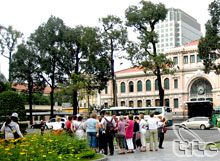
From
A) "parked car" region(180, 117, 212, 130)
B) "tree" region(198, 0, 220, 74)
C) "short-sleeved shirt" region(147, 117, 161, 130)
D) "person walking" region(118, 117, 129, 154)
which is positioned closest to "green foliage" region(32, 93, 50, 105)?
"parked car" region(180, 117, 212, 130)

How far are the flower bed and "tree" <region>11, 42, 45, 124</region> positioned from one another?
122 ft

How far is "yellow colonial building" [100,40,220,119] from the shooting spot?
2300 inches

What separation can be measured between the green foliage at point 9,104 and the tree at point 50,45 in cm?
2723

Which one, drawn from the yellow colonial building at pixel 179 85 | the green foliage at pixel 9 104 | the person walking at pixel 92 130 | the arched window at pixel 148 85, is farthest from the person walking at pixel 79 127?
the arched window at pixel 148 85

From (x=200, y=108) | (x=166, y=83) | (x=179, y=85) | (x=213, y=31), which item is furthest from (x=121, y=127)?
(x=166, y=83)

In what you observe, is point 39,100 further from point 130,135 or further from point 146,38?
point 130,135

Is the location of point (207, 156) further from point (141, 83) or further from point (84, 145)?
point (141, 83)

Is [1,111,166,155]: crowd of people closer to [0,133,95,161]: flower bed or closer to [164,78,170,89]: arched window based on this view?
[0,133,95,161]: flower bed

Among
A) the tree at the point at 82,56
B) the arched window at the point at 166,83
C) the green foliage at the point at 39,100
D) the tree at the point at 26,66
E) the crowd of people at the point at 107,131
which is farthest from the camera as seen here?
the green foliage at the point at 39,100

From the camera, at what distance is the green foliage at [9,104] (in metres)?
18.6

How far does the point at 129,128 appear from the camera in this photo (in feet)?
49.5

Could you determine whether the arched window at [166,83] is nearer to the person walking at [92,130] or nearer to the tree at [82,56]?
the tree at [82,56]

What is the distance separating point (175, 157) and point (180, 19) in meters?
135

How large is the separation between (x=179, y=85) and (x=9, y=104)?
47.0m
